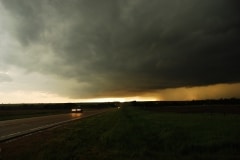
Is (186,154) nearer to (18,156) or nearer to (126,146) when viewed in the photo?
(126,146)

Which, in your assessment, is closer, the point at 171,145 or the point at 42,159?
the point at 42,159

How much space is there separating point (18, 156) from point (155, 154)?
6.52 metres

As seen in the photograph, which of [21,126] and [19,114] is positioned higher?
[19,114]

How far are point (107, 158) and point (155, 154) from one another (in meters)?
2.47

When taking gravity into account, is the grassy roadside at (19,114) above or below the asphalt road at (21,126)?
above

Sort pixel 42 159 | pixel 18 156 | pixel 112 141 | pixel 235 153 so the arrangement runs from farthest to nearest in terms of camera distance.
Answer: pixel 112 141 → pixel 235 153 → pixel 18 156 → pixel 42 159

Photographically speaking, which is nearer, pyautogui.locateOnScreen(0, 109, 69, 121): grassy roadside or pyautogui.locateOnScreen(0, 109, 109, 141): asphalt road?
pyautogui.locateOnScreen(0, 109, 109, 141): asphalt road

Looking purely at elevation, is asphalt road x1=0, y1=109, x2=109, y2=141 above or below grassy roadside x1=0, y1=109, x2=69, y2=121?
below

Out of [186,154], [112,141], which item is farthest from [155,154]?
[112,141]

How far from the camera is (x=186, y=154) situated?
13.2m

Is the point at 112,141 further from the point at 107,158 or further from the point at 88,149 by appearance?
the point at 107,158

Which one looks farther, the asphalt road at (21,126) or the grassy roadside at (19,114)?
the grassy roadside at (19,114)

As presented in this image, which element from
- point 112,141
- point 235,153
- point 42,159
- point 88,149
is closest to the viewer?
point 42,159

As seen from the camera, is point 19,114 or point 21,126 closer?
point 21,126
